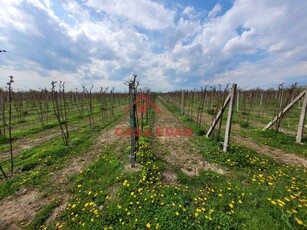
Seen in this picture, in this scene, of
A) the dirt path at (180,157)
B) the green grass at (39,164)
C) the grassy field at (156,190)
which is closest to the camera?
the grassy field at (156,190)

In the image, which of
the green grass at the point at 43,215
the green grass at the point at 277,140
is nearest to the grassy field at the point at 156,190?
the green grass at the point at 43,215

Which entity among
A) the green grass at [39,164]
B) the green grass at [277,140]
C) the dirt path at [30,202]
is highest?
the green grass at [277,140]

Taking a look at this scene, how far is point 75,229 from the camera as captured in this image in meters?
2.42

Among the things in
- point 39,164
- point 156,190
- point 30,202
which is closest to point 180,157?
point 156,190

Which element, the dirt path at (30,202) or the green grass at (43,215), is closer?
A: the green grass at (43,215)

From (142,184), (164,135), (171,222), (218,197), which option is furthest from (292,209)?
Result: (164,135)

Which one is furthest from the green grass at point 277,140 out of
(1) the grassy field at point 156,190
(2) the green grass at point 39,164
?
(2) the green grass at point 39,164

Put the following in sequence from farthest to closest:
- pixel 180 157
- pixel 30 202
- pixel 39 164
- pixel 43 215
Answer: pixel 180 157
pixel 39 164
pixel 30 202
pixel 43 215

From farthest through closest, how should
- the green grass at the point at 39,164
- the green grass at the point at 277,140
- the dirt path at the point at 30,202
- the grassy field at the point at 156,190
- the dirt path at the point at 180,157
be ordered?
the green grass at the point at 277,140 < the dirt path at the point at 180,157 < the green grass at the point at 39,164 < the dirt path at the point at 30,202 < the grassy field at the point at 156,190

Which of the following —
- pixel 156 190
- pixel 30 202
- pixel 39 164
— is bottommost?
pixel 30 202

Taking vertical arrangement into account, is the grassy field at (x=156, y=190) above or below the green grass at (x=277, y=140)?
below

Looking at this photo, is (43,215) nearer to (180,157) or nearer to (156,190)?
(156,190)

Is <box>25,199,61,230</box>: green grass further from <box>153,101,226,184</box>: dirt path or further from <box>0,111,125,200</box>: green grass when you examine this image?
<box>153,101,226,184</box>: dirt path

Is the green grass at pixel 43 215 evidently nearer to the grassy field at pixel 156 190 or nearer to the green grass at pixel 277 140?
the grassy field at pixel 156 190
